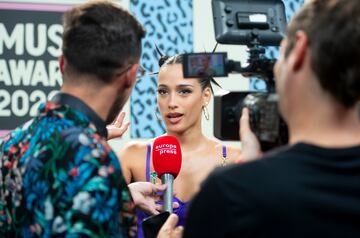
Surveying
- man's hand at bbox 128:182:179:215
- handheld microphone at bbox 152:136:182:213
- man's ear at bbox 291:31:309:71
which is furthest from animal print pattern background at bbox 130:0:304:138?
man's ear at bbox 291:31:309:71

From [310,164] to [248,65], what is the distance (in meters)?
0.58

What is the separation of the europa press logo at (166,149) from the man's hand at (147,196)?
0.86 feet

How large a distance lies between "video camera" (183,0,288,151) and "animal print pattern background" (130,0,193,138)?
272 cm

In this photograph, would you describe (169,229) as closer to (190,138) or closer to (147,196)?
(147,196)

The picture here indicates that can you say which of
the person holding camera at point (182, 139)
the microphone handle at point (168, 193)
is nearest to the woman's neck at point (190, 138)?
the person holding camera at point (182, 139)

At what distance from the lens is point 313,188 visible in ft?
3.19

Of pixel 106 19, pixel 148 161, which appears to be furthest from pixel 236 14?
pixel 148 161

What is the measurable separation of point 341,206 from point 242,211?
14 centimetres

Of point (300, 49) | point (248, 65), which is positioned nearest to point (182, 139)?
point (248, 65)

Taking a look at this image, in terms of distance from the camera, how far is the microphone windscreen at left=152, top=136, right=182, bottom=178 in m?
2.00

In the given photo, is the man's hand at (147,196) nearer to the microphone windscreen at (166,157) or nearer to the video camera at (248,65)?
the microphone windscreen at (166,157)

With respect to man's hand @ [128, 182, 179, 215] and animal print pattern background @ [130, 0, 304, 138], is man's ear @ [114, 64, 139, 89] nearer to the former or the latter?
man's hand @ [128, 182, 179, 215]

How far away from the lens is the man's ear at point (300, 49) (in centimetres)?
103

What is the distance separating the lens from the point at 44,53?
14.5 feet
